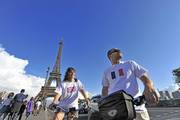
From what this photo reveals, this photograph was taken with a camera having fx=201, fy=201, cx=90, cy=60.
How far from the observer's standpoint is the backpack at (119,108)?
198cm

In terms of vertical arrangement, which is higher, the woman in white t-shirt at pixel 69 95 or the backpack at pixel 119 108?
the woman in white t-shirt at pixel 69 95

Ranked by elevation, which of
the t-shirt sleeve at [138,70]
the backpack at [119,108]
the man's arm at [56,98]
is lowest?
the backpack at [119,108]

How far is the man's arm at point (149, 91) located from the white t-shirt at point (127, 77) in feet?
0.37

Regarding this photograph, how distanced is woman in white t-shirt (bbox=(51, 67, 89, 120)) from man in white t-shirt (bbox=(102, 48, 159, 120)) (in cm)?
166

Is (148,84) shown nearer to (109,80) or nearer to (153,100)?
(153,100)

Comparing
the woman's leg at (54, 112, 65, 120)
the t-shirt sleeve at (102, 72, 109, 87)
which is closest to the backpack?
the t-shirt sleeve at (102, 72, 109, 87)

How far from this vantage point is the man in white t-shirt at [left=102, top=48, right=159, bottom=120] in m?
2.51

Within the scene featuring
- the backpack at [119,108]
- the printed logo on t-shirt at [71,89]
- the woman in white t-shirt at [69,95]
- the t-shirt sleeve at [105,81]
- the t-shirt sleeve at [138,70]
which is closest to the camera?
the backpack at [119,108]

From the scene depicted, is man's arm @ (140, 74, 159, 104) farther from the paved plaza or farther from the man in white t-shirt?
the paved plaza

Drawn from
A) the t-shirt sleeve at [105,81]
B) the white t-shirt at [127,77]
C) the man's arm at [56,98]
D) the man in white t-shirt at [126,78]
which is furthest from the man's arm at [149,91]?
the man's arm at [56,98]

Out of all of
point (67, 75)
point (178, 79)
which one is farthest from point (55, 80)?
point (67, 75)

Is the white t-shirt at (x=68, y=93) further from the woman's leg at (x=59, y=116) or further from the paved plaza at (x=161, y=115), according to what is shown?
the paved plaza at (x=161, y=115)

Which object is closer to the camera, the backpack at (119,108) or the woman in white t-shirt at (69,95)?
the backpack at (119,108)

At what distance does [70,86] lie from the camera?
15.5 ft
